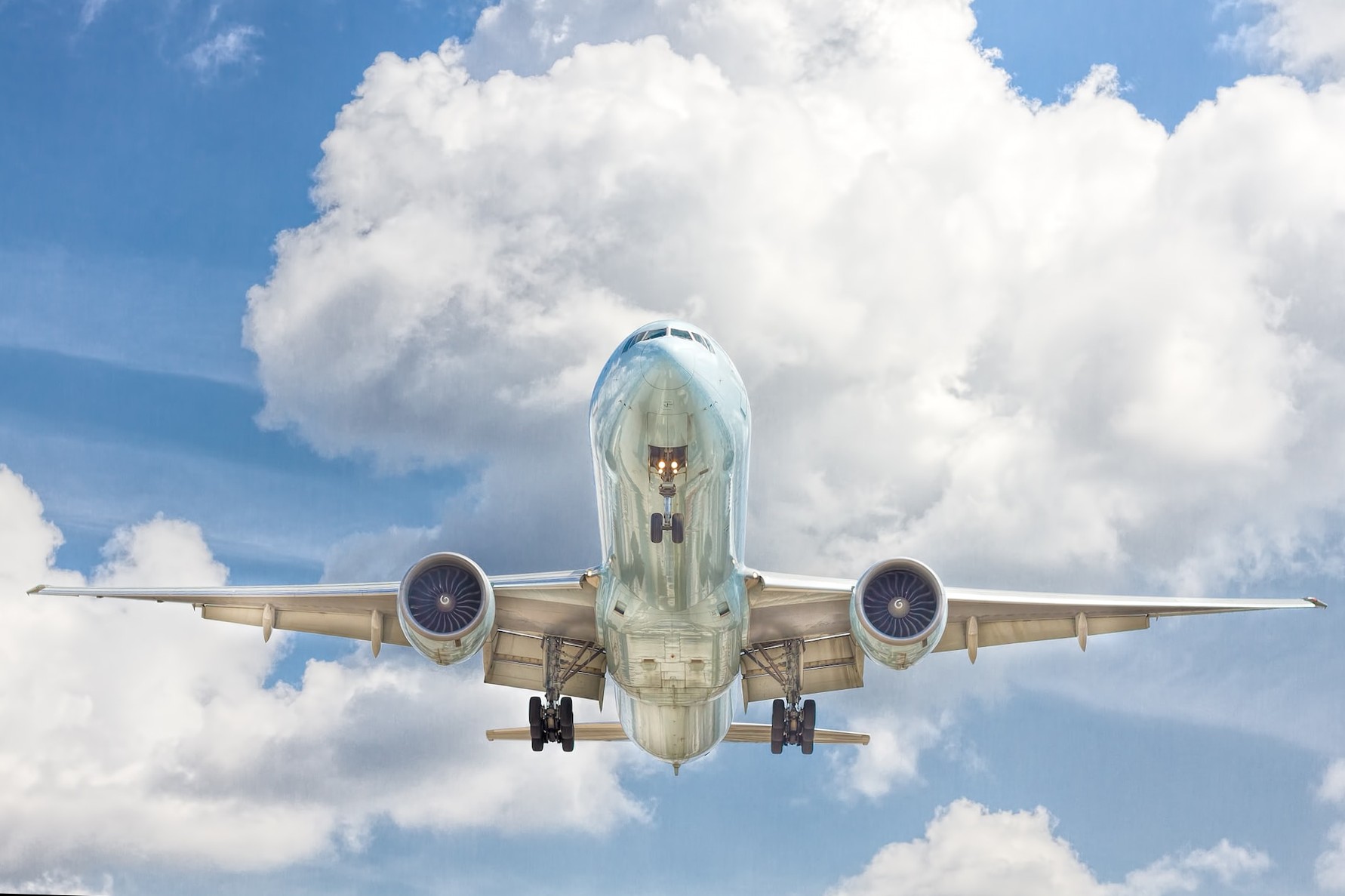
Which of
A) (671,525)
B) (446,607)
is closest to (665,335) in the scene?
(671,525)

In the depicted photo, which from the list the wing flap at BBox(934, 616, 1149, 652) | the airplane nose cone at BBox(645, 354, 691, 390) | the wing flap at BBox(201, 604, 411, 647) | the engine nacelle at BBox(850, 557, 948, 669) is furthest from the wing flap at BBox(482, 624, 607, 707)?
the airplane nose cone at BBox(645, 354, 691, 390)

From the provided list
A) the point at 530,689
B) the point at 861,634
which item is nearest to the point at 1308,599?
the point at 861,634

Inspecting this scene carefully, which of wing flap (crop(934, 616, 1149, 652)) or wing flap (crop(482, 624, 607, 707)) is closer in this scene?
wing flap (crop(934, 616, 1149, 652))

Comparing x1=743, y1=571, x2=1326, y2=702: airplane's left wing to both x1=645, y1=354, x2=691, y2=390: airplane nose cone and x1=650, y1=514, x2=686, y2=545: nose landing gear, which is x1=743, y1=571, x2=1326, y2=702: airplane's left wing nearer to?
x1=650, y1=514, x2=686, y2=545: nose landing gear

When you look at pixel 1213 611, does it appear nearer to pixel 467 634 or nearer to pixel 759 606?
pixel 759 606

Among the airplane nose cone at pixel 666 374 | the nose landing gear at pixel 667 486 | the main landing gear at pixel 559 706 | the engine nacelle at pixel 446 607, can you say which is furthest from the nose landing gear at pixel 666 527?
the main landing gear at pixel 559 706

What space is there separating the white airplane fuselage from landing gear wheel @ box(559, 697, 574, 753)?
5.89 feet

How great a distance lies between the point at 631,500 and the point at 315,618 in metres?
10.2

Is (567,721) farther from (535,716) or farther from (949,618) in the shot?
(949,618)

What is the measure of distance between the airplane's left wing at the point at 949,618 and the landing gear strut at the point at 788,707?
0.17ft

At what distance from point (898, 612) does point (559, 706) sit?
28.0 feet

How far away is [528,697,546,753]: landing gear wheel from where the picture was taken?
94.8 ft

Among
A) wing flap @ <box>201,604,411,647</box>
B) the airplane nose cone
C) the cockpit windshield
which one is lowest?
wing flap @ <box>201,604,411,647</box>

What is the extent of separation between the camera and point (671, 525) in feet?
70.7
